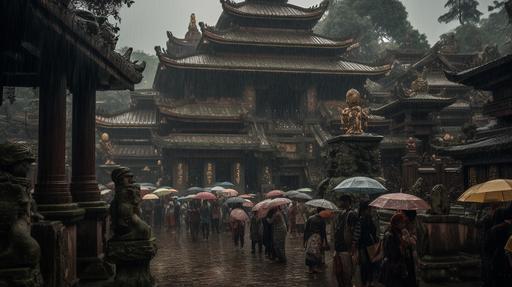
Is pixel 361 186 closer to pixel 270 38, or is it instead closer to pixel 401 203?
pixel 401 203

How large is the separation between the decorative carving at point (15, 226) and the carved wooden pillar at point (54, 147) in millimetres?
2391

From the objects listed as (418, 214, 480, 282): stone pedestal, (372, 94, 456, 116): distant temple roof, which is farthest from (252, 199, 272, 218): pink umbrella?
(372, 94, 456, 116): distant temple roof

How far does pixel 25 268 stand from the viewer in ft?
15.2

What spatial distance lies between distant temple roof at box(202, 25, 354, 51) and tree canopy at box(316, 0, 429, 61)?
24.6 meters

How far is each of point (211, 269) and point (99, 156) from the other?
81.9 feet

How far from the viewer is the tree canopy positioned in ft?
192

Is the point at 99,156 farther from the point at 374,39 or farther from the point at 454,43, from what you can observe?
the point at 374,39

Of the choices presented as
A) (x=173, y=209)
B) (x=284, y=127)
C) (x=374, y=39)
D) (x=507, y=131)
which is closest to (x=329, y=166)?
(x=507, y=131)

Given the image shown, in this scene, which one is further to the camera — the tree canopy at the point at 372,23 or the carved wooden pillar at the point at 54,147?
the tree canopy at the point at 372,23

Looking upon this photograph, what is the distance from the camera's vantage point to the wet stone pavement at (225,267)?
980 centimetres

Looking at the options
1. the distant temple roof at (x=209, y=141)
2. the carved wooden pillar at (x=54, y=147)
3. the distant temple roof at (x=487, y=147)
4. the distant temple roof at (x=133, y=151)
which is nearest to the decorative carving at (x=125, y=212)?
the carved wooden pillar at (x=54, y=147)

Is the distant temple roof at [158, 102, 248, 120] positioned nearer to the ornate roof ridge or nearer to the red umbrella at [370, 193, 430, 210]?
the ornate roof ridge

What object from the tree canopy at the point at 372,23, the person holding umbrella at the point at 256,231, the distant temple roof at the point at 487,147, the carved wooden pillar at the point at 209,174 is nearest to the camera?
the distant temple roof at the point at 487,147

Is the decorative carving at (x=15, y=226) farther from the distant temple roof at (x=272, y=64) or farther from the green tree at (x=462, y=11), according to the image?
the green tree at (x=462, y=11)
